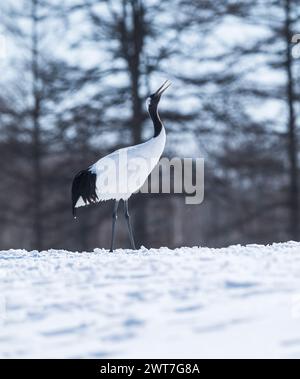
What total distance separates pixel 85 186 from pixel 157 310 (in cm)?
514

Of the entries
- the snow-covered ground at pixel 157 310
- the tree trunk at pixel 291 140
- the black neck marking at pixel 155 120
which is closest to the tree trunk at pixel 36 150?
the tree trunk at pixel 291 140

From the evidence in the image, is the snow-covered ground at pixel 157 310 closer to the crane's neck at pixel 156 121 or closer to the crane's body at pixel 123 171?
the crane's body at pixel 123 171

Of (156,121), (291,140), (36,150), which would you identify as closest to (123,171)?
(156,121)

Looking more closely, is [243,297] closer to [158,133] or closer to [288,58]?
[158,133]

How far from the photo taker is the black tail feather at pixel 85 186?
392 inches

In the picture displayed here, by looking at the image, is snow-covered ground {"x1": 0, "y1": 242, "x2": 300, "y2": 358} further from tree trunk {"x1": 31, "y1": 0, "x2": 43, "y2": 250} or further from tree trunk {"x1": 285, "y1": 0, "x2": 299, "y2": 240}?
tree trunk {"x1": 31, "y1": 0, "x2": 43, "y2": 250}

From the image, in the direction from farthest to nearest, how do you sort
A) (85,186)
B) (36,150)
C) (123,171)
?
(36,150)
(85,186)
(123,171)

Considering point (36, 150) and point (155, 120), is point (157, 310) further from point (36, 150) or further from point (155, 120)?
point (36, 150)

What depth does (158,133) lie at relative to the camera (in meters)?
9.91

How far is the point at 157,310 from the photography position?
16.7 ft

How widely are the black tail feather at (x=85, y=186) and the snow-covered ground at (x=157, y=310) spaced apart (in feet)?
10.2

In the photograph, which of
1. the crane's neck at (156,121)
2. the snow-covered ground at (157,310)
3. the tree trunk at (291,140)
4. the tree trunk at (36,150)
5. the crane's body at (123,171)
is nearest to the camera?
the snow-covered ground at (157,310)

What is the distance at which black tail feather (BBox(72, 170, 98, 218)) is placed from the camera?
9.96 metres

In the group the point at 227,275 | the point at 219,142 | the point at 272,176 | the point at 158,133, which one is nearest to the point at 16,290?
the point at 227,275
